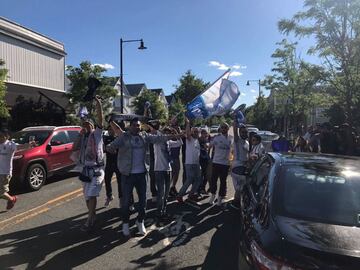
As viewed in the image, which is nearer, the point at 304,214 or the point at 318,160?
the point at 304,214

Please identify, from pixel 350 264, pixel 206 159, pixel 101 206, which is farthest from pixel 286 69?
pixel 350 264

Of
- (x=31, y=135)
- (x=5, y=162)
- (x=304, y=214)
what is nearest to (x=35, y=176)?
(x=31, y=135)

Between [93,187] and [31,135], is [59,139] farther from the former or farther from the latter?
[93,187]

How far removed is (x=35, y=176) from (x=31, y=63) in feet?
59.9

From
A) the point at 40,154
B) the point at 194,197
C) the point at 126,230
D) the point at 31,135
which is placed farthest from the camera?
the point at 31,135

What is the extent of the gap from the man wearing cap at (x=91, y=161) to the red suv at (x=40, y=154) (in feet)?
11.0

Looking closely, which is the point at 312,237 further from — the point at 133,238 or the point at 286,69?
the point at 286,69

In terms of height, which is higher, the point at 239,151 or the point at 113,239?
the point at 239,151

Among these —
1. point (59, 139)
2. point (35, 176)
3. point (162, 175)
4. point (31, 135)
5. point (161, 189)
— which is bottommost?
point (35, 176)

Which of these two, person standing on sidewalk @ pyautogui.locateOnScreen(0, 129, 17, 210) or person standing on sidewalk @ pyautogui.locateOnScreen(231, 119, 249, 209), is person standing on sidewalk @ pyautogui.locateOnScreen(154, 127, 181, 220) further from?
person standing on sidewalk @ pyautogui.locateOnScreen(0, 129, 17, 210)

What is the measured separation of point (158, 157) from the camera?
24.4 feet

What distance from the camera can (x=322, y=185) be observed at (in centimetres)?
414

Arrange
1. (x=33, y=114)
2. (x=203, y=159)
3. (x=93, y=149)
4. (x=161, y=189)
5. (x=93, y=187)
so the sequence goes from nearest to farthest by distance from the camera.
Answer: (x=93, y=187) → (x=93, y=149) → (x=161, y=189) → (x=203, y=159) → (x=33, y=114)

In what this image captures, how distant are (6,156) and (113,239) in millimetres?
3469
